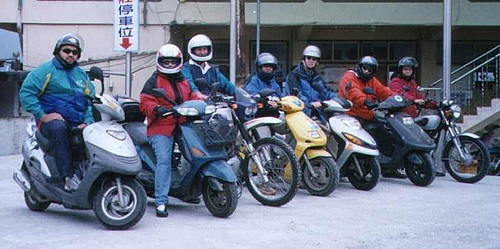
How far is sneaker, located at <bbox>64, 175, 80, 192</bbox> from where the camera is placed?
6.08 metres

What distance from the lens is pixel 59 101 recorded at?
20.9 ft

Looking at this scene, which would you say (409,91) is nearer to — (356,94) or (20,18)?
(356,94)

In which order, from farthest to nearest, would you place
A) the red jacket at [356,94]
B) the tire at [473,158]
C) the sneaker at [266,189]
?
1. the tire at [473,158]
2. the red jacket at [356,94]
3. the sneaker at [266,189]

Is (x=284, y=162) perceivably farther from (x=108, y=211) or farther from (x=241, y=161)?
(x=108, y=211)

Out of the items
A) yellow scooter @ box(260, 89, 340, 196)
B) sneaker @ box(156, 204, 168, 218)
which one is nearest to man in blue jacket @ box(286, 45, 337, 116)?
yellow scooter @ box(260, 89, 340, 196)

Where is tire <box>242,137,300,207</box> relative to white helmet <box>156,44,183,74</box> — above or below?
below

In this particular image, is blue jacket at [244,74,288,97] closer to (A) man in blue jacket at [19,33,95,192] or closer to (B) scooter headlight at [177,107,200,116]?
(B) scooter headlight at [177,107,200,116]

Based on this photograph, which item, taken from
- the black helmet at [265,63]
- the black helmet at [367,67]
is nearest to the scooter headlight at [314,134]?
the black helmet at [265,63]

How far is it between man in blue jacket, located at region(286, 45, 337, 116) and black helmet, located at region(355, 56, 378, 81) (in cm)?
50

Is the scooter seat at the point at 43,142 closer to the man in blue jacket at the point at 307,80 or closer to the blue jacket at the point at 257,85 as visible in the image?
the blue jacket at the point at 257,85

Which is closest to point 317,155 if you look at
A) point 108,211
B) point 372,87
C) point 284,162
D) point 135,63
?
point 284,162

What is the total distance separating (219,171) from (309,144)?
166 centimetres

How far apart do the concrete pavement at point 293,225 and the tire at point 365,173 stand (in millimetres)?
287

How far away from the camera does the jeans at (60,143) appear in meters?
6.04
